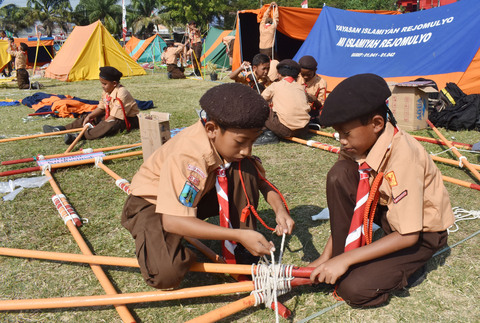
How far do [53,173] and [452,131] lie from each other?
17.8 feet

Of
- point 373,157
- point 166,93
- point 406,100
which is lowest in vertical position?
point 166,93

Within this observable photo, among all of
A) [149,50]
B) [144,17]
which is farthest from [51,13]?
[149,50]

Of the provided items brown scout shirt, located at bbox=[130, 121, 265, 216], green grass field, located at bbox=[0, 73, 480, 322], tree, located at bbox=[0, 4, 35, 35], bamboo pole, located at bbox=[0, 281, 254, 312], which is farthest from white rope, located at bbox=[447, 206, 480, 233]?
tree, located at bbox=[0, 4, 35, 35]

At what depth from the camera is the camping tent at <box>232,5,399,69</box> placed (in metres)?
10.7

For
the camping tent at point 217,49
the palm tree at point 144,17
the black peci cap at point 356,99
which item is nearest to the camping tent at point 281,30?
the camping tent at point 217,49

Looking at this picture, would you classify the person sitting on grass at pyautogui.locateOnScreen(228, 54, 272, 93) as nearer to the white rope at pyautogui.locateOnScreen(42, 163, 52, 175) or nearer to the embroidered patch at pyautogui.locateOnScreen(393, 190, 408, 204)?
the white rope at pyautogui.locateOnScreen(42, 163, 52, 175)

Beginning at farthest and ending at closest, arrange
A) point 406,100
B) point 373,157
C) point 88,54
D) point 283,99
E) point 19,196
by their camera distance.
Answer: point 88,54 < point 406,100 < point 283,99 < point 19,196 < point 373,157

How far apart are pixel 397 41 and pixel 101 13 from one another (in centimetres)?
4382

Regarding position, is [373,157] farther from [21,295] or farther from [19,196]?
[19,196]

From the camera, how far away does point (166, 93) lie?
10.4 metres

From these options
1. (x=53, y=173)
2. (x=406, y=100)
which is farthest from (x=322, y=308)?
(x=406, y=100)

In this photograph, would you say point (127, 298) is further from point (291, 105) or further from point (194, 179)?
point (291, 105)

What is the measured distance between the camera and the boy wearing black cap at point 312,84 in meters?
6.04

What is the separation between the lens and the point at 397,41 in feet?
24.3
